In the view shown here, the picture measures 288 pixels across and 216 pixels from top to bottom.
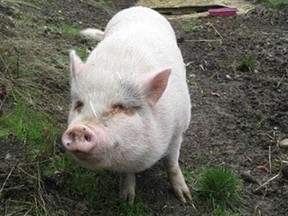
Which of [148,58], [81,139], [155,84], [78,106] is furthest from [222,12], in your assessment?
[81,139]

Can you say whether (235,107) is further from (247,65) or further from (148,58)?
(148,58)

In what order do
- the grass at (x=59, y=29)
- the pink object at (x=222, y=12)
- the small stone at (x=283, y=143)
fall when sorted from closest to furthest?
the small stone at (x=283, y=143), the grass at (x=59, y=29), the pink object at (x=222, y=12)

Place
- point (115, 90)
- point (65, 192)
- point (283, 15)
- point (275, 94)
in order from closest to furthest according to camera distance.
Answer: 1. point (115, 90)
2. point (65, 192)
3. point (275, 94)
4. point (283, 15)

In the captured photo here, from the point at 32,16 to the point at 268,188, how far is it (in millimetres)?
3848

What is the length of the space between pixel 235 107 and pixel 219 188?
5.22 feet

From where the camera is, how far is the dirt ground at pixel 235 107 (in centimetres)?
383

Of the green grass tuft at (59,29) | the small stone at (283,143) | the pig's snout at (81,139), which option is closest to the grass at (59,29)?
the green grass tuft at (59,29)

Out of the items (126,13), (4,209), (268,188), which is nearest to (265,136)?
(268,188)

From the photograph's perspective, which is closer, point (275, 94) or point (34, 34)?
point (275, 94)

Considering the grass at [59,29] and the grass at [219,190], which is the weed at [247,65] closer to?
the grass at [59,29]

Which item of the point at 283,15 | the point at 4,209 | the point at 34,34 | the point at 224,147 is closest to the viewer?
the point at 4,209

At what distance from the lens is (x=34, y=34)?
5801 mm

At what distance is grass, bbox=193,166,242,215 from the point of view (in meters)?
3.64

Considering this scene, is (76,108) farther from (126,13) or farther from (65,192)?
(126,13)
